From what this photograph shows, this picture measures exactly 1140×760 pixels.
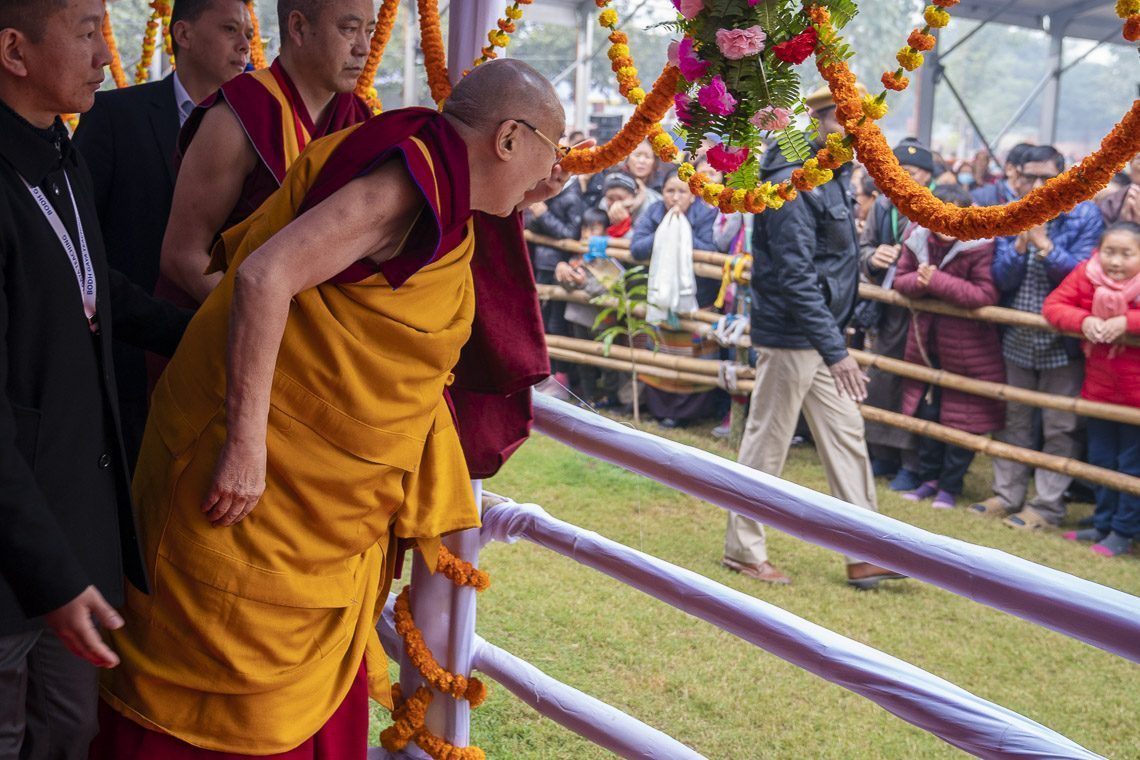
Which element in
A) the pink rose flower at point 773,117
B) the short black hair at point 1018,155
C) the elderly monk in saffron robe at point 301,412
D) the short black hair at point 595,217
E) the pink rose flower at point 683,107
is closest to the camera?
the elderly monk in saffron robe at point 301,412

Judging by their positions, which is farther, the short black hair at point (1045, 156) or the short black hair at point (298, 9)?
the short black hair at point (1045, 156)

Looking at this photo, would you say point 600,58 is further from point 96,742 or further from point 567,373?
point 96,742

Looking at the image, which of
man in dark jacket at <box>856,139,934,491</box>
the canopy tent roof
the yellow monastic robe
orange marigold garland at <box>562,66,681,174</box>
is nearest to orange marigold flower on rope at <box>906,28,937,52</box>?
orange marigold garland at <box>562,66,681,174</box>

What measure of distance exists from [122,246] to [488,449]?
98cm

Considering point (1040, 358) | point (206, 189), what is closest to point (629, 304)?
point (1040, 358)

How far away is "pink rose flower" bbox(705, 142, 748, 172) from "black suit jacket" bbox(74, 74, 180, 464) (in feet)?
4.28

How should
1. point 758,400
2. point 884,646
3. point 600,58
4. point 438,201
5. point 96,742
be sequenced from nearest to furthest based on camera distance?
point 438,201 < point 96,742 < point 884,646 < point 758,400 < point 600,58

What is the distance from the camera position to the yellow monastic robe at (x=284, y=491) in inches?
70.4

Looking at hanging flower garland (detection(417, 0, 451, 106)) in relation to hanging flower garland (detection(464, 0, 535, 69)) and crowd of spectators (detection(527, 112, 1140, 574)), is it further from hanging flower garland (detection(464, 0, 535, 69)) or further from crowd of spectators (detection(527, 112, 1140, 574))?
crowd of spectators (detection(527, 112, 1140, 574))

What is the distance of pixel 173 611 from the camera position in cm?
187

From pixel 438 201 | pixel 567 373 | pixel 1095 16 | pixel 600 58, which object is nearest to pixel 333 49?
pixel 438 201

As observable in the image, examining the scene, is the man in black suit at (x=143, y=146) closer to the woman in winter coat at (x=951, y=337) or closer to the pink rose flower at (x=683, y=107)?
the pink rose flower at (x=683, y=107)

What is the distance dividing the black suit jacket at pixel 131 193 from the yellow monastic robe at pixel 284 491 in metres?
0.64

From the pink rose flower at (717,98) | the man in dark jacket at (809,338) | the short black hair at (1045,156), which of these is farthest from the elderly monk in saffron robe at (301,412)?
the short black hair at (1045,156)
